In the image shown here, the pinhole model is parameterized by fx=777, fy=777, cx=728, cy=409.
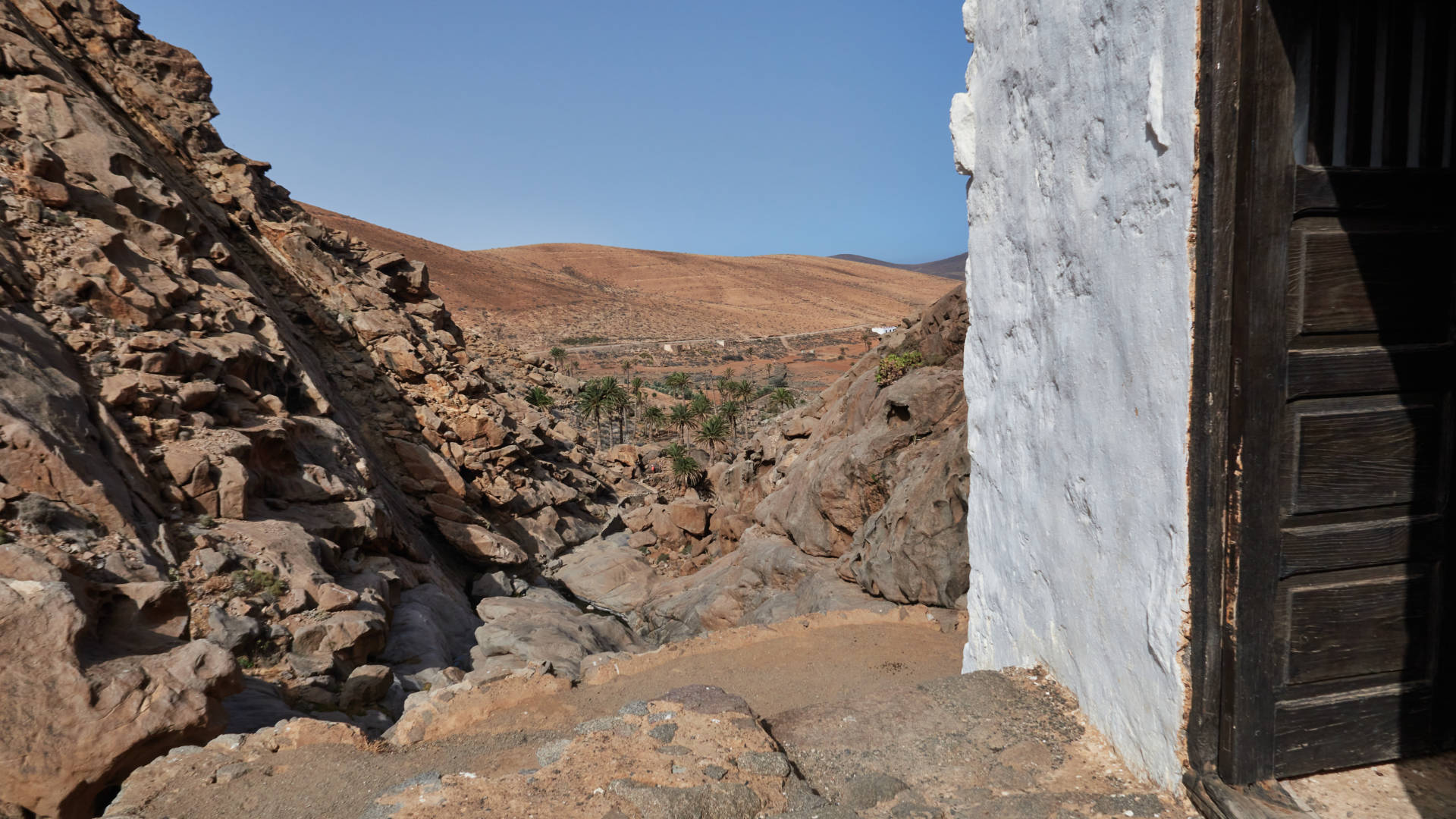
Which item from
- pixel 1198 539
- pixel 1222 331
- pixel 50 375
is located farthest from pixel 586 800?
pixel 50 375

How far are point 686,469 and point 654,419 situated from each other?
12782 millimetres

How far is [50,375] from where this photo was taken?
10102mm

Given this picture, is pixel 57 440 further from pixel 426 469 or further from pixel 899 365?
pixel 899 365

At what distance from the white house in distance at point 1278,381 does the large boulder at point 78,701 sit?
20.4 ft

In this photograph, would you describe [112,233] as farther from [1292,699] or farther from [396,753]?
[1292,699]

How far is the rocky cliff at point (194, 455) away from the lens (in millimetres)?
6176

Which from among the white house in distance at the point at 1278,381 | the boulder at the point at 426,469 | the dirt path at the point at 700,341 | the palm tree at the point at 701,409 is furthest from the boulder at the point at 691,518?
the dirt path at the point at 700,341

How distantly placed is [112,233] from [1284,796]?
17167 mm

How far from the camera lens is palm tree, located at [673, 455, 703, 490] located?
2886 centimetres

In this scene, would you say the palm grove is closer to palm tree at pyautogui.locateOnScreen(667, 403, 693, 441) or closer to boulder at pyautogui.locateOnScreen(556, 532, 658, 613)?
palm tree at pyautogui.locateOnScreen(667, 403, 693, 441)

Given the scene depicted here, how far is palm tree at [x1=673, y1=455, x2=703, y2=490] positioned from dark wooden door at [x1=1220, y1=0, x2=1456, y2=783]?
1031 inches

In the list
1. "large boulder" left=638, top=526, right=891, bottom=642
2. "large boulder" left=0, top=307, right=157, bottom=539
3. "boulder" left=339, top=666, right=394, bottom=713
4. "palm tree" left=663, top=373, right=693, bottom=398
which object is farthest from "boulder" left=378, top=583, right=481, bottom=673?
"palm tree" left=663, top=373, right=693, bottom=398

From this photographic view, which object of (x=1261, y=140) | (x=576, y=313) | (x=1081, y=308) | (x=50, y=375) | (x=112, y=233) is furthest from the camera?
(x=576, y=313)

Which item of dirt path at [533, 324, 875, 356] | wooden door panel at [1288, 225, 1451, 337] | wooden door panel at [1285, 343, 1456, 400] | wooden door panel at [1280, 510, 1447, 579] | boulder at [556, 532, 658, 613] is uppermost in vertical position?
wooden door panel at [1288, 225, 1451, 337]
